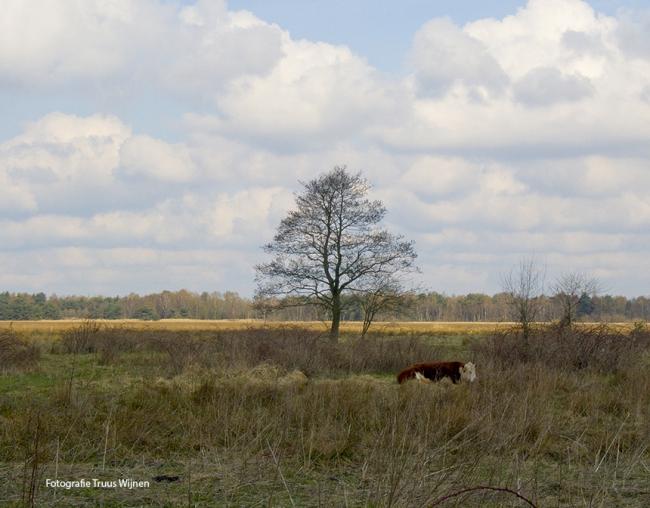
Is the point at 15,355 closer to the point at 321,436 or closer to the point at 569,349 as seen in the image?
the point at 321,436

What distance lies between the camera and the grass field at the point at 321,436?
5164 millimetres

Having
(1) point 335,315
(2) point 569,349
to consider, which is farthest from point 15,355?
(1) point 335,315

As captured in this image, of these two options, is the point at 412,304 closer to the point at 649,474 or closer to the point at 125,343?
the point at 125,343

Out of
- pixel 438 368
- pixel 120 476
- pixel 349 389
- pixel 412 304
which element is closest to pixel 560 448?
pixel 349 389

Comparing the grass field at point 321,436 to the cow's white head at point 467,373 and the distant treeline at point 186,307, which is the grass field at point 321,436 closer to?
the cow's white head at point 467,373

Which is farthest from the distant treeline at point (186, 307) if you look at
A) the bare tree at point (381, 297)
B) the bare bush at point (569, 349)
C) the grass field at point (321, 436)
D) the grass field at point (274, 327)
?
the grass field at point (321, 436)

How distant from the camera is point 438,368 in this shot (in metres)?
14.2

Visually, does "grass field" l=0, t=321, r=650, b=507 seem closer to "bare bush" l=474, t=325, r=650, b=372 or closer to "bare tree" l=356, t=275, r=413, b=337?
"bare bush" l=474, t=325, r=650, b=372

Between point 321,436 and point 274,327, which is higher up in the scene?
point 274,327

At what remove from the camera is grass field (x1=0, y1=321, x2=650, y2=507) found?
5164 mm

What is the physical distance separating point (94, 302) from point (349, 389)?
11322 centimetres

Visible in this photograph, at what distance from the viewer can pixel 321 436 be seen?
24.3 feet

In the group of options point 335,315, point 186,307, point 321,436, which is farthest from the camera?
point 186,307

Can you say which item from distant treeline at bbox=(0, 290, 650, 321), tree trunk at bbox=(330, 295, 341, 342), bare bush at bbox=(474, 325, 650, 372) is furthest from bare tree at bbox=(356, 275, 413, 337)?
distant treeline at bbox=(0, 290, 650, 321)
